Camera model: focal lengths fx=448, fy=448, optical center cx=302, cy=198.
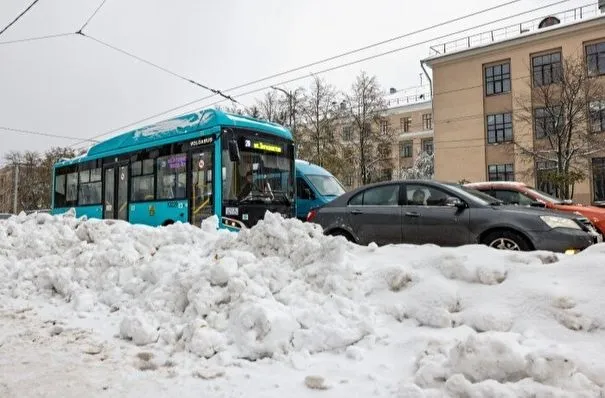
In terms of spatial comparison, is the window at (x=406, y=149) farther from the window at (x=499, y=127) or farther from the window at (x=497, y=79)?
the window at (x=499, y=127)

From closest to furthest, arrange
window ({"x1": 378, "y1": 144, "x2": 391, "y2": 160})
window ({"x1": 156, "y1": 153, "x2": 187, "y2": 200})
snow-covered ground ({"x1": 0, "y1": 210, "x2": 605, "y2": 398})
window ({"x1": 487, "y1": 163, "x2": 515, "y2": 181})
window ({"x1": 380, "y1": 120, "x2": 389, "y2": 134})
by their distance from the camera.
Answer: snow-covered ground ({"x1": 0, "y1": 210, "x2": 605, "y2": 398}) → window ({"x1": 156, "y1": 153, "x2": 187, "y2": 200}) → window ({"x1": 487, "y1": 163, "x2": 515, "y2": 181}) → window ({"x1": 380, "y1": 120, "x2": 389, "y2": 134}) → window ({"x1": 378, "y1": 144, "x2": 391, "y2": 160})

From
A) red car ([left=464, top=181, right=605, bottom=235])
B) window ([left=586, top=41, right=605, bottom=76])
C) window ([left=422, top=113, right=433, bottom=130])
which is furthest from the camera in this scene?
window ([left=422, top=113, right=433, bottom=130])

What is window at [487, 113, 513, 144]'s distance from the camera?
33.5m

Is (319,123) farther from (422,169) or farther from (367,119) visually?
(422,169)

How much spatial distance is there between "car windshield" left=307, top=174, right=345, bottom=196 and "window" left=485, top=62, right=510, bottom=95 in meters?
25.2

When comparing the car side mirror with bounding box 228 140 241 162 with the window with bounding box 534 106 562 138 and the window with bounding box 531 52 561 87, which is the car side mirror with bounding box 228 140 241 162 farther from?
the window with bounding box 531 52 561 87

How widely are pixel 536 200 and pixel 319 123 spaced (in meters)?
23.7

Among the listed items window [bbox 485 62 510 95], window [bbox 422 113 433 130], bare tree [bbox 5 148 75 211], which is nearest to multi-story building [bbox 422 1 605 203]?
window [bbox 485 62 510 95]

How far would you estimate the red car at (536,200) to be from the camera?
9.48m

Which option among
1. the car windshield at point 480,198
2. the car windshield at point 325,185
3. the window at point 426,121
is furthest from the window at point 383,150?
the car windshield at point 480,198

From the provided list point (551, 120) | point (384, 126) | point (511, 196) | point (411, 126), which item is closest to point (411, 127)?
point (411, 126)

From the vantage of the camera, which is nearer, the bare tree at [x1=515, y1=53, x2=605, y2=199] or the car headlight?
the car headlight

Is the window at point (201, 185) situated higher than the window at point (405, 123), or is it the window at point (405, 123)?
the window at point (405, 123)

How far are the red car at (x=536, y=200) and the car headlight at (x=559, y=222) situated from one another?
10.5 feet
